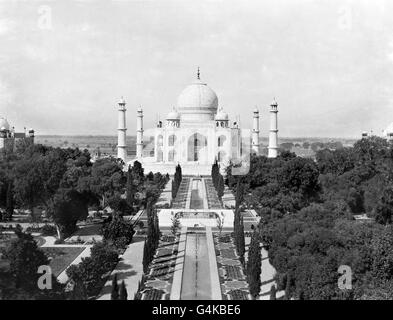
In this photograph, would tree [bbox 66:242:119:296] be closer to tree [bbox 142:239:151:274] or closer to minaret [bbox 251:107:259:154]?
tree [bbox 142:239:151:274]

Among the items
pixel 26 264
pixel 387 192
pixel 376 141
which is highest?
pixel 376 141

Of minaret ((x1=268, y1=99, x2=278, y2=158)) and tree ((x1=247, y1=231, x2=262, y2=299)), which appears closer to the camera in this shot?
tree ((x1=247, y1=231, x2=262, y2=299))

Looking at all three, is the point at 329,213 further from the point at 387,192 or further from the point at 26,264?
the point at 26,264

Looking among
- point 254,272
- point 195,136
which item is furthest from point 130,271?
point 195,136

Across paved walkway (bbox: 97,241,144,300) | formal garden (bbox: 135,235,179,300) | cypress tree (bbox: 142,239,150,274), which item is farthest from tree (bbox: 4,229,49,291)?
cypress tree (bbox: 142,239,150,274)

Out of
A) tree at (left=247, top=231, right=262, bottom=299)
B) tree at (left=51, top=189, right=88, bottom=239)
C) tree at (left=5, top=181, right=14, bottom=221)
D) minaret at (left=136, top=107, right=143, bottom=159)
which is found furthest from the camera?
minaret at (left=136, top=107, right=143, bottom=159)

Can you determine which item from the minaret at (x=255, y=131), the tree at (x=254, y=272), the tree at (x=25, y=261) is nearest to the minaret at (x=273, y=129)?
the minaret at (x=255, y=131)
